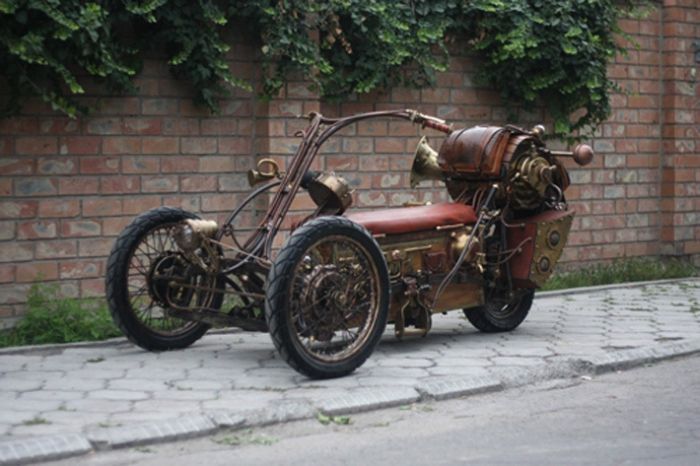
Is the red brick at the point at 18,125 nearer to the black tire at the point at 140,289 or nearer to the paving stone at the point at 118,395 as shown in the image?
the black tire at the point at 140,289

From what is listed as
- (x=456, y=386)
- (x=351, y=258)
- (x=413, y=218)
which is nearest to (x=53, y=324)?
(x=351, y=258)

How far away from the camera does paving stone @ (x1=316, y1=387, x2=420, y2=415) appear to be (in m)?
6.54

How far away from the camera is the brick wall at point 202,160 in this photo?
8859mm

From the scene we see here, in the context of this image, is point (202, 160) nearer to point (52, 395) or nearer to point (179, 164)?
point (179, 164)

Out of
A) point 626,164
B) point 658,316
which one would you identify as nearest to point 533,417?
point 658,316

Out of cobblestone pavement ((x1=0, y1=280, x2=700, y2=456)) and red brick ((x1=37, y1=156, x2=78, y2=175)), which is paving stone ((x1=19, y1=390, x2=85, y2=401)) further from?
red brick ((x1=37, y1=156, x2=78, y2=175))

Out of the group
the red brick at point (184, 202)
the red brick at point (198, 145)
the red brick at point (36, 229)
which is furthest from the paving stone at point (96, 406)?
the red brick at point (198, 145)

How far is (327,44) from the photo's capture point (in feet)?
33.1

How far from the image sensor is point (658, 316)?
998 centimetres

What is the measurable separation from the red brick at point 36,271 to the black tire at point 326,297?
250 centimetres

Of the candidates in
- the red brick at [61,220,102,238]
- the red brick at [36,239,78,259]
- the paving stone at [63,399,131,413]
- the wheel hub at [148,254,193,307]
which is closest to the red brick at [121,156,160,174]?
the red brick at [61,220,102,238]

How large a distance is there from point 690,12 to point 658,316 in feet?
14.8

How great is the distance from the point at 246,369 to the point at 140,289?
87cm

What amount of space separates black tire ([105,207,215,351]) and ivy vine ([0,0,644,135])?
4.24 feet
